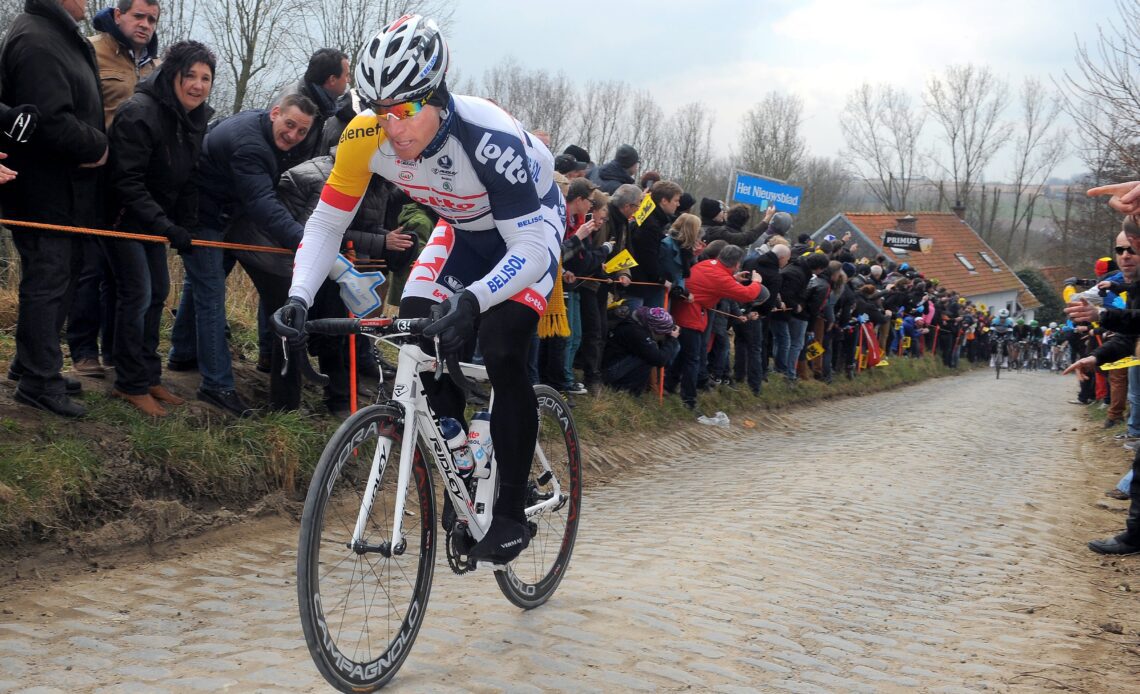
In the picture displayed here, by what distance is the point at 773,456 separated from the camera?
469 inches

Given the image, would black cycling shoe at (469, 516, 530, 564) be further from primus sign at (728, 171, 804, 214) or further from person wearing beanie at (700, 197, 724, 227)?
primus sign at (728, 171, 804, 214)

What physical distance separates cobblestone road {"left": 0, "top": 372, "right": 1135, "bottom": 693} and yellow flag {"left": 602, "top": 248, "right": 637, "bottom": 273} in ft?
9.43

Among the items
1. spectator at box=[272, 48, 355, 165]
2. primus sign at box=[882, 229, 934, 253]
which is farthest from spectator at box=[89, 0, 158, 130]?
primus sign at box=[882, 229, 934, 253]

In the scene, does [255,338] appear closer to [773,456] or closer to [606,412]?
[606,412]

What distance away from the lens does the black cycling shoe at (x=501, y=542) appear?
179 inches

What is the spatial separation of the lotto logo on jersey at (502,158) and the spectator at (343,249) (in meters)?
3.30

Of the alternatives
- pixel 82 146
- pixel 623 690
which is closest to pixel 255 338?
pixel 82 146

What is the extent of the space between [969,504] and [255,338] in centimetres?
664

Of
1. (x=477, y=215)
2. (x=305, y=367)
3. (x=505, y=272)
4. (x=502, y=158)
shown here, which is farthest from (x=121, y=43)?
(x=505, y=272)

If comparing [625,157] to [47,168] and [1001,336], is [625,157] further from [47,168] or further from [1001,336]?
[1001,336]

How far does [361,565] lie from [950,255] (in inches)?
2747

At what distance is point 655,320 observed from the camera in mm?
12062

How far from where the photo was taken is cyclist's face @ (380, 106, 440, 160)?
4301mm

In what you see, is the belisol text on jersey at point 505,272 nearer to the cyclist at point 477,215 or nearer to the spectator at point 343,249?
the cyclist at point 477,215
